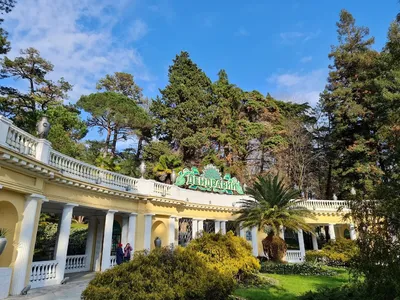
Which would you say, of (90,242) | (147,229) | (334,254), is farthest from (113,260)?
(334,254)

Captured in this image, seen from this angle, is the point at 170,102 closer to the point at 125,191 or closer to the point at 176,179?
the point at 176,179

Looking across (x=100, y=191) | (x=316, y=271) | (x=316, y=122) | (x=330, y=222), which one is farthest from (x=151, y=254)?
(x=316, y=122)

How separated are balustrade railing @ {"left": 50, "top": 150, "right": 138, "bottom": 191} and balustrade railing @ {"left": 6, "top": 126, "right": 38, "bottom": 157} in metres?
1.11

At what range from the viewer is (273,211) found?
16812 mm

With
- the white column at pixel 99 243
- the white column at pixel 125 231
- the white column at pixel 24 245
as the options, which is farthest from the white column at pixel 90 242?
the white column at pixel 24 245

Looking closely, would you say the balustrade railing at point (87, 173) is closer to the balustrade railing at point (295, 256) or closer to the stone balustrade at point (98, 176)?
the stone balustrade at point (98, 176)

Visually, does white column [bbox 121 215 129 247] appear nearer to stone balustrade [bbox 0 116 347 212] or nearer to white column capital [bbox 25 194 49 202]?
stone balustrade [bbox 0 116 347 212]

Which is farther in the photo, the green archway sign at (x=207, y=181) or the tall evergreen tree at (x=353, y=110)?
the tall evergreen tree at (x=353, y=110)

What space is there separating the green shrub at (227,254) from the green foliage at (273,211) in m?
5.38

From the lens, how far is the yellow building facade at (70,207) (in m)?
8.64

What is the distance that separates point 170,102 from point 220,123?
6.81m

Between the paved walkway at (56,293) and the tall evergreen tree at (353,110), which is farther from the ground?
the tall evergreen tree at (353,110)

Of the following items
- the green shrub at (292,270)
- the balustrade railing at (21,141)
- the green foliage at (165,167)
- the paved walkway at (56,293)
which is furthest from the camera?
the green foliage at (165,167)

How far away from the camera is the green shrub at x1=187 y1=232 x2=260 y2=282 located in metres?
9.93
